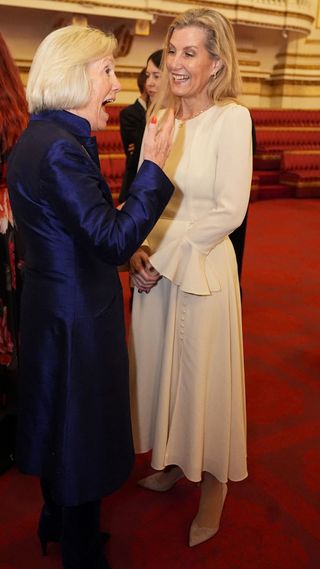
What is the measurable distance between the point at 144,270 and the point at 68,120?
2.24 ft

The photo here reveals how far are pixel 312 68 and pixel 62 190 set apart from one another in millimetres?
11514

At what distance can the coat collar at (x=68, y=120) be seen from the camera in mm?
1404

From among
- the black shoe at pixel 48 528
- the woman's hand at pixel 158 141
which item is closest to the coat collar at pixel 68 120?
the woman's hand at pixel 158 141

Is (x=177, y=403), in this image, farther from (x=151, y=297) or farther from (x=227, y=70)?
(x=227, y=70)

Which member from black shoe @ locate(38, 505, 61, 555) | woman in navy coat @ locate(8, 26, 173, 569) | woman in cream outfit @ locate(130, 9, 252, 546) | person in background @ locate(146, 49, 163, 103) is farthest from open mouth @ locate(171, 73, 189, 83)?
black shoe @ locate(38, 505, 61, 555)

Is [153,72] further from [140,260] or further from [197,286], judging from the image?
[197,286]

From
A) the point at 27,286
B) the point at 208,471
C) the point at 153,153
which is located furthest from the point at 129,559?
the point at 153,153

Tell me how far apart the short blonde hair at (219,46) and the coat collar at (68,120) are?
0.62 metres

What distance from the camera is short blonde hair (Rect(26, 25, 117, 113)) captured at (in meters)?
1.35

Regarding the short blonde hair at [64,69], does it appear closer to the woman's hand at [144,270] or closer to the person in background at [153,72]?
the woman's hand at [144,270]

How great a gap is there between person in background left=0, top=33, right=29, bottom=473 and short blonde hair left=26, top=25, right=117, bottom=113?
0.72 meters

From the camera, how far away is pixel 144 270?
1964 millimetres

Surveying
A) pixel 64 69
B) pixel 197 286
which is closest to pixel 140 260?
pixel 197 286

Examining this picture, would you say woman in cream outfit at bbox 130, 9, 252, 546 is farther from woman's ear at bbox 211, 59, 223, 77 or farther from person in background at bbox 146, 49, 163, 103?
person in background at bbox 146, 49, 163, 103
